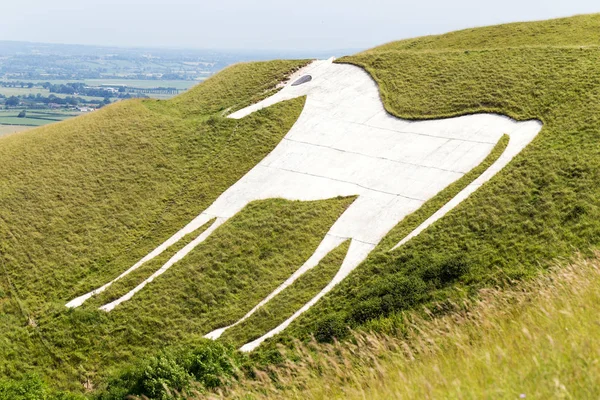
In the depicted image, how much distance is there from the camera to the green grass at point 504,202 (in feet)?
67.7

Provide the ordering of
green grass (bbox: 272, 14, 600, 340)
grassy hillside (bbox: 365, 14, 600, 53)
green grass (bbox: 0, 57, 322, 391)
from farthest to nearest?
grassy hillside (bbox: 365, 14, 600, 53) → green grass (bbox: 0, 57, 322, 391) → green grass (bbox: 272, 14, 600, 340)

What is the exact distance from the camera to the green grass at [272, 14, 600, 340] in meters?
20.6

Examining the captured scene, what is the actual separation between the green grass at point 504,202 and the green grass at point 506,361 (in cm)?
980

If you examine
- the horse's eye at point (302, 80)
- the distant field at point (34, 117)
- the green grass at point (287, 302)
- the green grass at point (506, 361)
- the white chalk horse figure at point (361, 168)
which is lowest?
the distant field at point (34, 117)

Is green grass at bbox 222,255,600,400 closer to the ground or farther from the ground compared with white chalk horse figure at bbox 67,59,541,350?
farther from the ground

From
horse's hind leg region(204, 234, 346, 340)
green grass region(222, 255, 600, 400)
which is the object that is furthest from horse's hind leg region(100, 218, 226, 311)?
green grass region(222, 255, 600, 400)

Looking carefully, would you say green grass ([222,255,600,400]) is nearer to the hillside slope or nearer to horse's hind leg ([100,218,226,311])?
the hillside slope

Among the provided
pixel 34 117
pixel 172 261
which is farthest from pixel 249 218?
pixel 34 117

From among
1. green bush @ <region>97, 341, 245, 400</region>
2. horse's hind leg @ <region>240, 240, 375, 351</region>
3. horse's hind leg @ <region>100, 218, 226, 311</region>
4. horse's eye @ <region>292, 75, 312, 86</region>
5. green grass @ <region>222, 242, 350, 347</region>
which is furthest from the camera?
horse's eye @ <region>292, 75, 312, 86</region>

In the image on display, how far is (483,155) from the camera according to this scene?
30.2 metres

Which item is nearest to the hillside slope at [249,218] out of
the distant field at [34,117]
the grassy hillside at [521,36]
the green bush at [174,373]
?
the grassy hillside at [521,36]

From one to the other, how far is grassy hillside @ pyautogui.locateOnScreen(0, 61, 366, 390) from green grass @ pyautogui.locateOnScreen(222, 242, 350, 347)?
3.35 feet

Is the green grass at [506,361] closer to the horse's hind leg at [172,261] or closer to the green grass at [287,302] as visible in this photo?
the green grass at [287,302]

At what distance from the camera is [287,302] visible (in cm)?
2430
